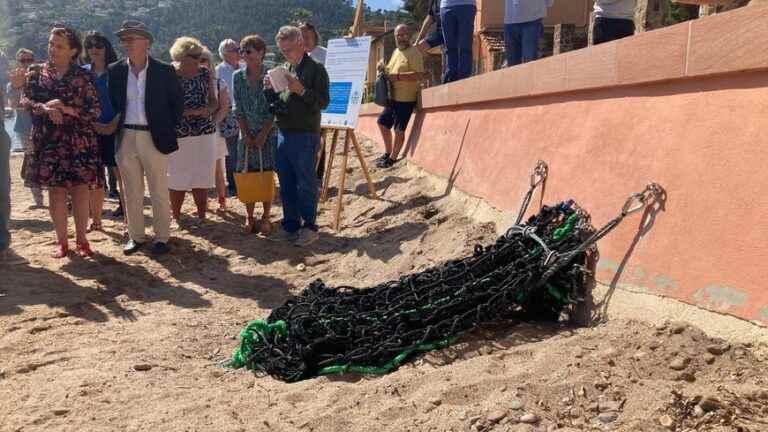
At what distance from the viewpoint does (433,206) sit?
6.10 meters

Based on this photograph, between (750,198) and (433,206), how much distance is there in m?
3.60

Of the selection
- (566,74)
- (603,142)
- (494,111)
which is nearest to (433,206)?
(494,111)

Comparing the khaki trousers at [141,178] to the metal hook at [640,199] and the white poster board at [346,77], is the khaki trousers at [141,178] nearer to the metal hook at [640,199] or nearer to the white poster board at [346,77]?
the white poster board at [346,77]

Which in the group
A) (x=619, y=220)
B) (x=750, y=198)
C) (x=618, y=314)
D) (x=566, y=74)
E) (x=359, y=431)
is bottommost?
(x=359, y=431)

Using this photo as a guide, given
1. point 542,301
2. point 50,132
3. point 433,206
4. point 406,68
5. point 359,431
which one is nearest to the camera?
point 359,431

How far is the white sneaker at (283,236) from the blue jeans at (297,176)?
0.18 ft

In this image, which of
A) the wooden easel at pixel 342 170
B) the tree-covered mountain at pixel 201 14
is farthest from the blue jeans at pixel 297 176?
the tree-covered mountain at pixel 201 14

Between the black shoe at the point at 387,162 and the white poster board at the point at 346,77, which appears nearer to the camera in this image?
the white poster board at the point at 346,77

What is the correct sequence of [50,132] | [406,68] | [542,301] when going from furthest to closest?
[406,68] < [50,132] < [542,301]

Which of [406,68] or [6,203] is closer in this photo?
[6,203]

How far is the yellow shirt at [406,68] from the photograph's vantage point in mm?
7934

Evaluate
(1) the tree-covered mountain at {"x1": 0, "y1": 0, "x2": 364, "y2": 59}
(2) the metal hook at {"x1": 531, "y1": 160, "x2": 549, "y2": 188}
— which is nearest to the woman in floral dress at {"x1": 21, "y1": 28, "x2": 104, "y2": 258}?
(2) the metal hook at {"x1": 531, "y1": 160, "x2": 549, "y2": 188}

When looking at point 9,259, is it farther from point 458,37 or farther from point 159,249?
point 458,37

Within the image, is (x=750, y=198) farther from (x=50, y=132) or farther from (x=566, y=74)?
(x=50, y=132)
